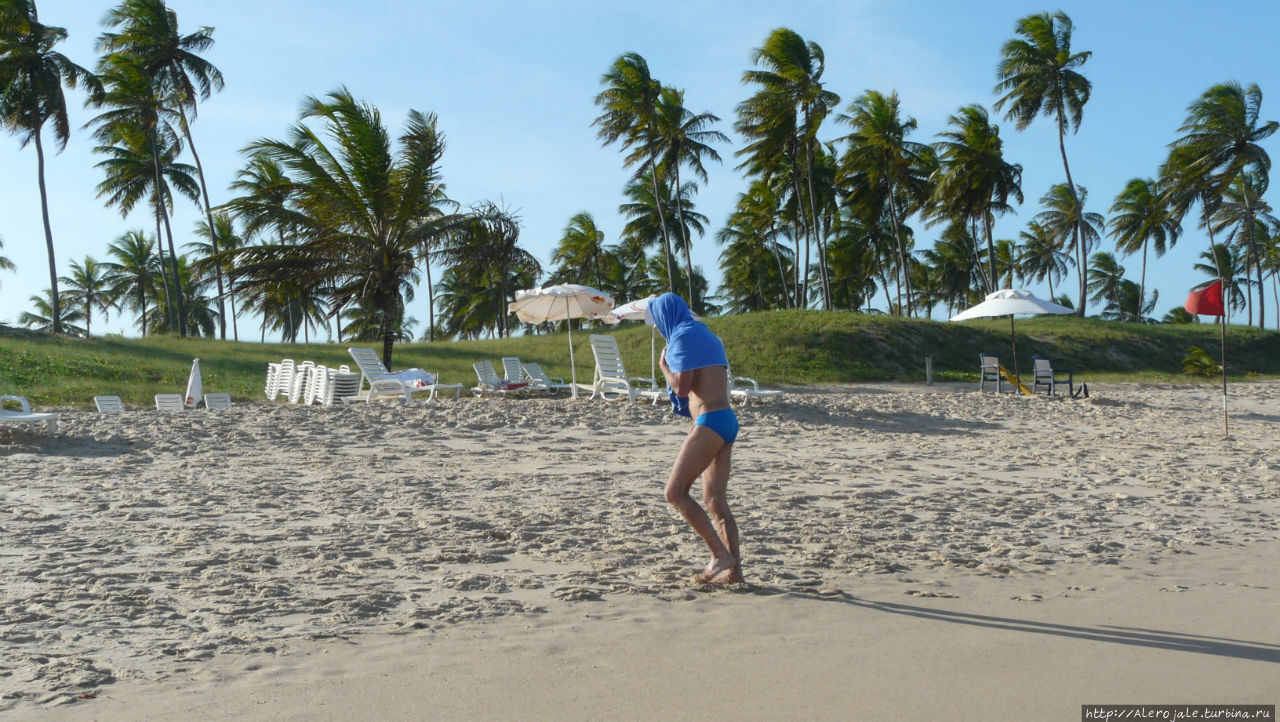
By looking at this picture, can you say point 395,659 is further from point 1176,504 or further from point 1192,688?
point 1176,504

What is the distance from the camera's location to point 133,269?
4794cm

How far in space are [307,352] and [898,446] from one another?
63.8 ft

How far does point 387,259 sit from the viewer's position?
56.1 ft

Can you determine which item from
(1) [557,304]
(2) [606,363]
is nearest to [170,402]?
(1) [557,304]

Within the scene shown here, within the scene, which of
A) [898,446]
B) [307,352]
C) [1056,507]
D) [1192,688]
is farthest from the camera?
[307,352]

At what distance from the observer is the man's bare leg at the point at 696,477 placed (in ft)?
13.1

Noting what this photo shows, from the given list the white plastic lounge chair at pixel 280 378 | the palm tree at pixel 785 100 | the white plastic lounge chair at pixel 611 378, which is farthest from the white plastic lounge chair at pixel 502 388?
the palm tree at pixel 785 100

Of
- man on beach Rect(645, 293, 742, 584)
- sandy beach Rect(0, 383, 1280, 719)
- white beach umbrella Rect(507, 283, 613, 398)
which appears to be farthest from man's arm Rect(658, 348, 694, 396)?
white beach umbrella Rect(507, 283, 613, 398)

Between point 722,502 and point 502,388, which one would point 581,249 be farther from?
point 722,502

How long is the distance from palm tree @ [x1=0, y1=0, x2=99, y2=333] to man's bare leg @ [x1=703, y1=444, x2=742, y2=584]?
90.7 ft

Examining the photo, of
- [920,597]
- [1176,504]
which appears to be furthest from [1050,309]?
[920,597]

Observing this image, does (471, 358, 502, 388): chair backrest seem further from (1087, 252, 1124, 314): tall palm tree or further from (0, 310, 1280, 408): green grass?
(1087, 252, 1124, 314): tall palm tree

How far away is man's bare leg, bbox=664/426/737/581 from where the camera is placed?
3982mm

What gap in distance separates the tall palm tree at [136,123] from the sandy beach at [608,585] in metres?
24.5
